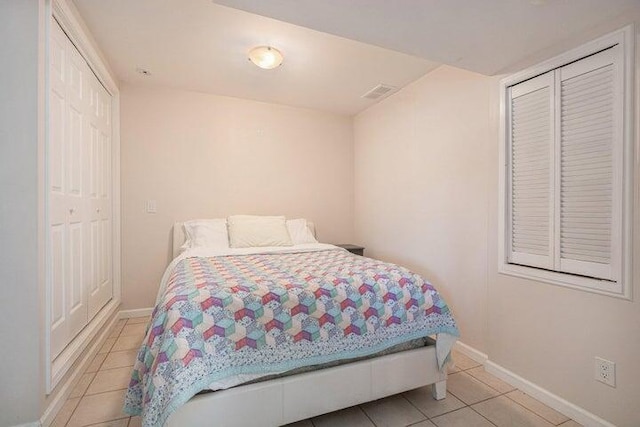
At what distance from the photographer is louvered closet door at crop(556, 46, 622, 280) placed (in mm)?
1436

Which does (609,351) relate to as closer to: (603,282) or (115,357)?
(603,282)

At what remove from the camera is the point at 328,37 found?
211 centimetres

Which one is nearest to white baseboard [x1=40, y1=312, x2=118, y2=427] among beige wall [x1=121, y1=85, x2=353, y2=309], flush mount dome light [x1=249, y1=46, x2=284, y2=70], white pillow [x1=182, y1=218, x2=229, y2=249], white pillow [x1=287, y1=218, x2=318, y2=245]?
beige wall [x1=121, y1=85, x2=353, y2=309]

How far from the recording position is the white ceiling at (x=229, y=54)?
1.90 m

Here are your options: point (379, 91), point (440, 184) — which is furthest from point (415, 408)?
point (379, 91)

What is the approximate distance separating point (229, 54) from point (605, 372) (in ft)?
10.4

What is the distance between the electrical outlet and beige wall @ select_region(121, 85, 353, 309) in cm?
269

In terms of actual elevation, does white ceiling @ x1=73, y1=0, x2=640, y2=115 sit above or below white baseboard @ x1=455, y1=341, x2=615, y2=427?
above

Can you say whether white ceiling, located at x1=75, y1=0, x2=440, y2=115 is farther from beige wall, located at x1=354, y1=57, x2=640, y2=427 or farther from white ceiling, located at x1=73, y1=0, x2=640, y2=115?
beige wall, located at x1=354, y1=57, x2=640, y2=427

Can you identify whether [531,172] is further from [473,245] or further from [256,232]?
[256,232]

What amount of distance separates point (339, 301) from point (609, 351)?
53.7 inches

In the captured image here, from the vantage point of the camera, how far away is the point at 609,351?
1.44 metres

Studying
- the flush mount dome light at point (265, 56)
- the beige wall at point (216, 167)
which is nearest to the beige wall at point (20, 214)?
the flush mount dome light at point (265, 56)

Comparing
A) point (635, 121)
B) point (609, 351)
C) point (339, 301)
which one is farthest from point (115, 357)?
point (635, 121)
